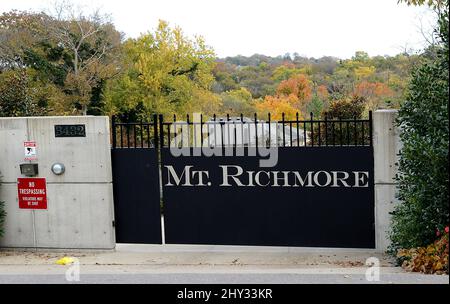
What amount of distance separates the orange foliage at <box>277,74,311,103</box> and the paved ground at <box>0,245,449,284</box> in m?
49.7

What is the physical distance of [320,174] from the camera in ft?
32.6

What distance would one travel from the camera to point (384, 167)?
970 centimetres

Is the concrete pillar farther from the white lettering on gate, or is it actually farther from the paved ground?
the paved ground

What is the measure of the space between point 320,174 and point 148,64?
45606 mm

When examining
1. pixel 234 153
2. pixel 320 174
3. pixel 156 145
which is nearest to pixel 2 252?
pixel 156 145

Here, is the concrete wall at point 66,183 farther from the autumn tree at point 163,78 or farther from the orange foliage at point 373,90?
the orange foliage at point 373,90

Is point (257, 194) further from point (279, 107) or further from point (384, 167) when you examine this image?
point (279, 107)

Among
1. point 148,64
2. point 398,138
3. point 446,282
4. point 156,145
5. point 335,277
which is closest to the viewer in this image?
point 446,282

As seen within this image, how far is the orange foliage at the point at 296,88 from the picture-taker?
5997 centimetres

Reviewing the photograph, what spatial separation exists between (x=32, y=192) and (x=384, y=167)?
6.04 meters

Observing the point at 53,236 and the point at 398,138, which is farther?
the point at 53,236

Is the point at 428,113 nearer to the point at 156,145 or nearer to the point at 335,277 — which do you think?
the point at 335,277

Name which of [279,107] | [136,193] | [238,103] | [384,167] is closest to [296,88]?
[238,103]

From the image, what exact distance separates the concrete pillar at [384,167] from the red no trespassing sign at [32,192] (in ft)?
18.7
